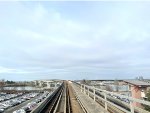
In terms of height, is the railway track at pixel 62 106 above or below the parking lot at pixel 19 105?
above

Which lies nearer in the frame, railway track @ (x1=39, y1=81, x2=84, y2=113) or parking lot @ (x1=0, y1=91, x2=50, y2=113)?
railway track @ (x1=39, y1=81, x2=84, y2=113)

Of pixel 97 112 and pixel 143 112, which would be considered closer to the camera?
pixel 143 112

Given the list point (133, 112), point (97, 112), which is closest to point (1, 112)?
point (97, 112)

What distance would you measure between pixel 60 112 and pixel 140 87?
26688 mm

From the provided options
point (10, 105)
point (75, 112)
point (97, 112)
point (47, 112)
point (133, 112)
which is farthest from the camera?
point (10, 105)

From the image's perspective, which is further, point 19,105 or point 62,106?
point 19,105

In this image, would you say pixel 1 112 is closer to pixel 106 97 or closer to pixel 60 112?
pixel 60 112

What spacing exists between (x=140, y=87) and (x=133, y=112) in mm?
36000

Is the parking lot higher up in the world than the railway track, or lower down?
lower down

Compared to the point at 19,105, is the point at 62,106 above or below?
above

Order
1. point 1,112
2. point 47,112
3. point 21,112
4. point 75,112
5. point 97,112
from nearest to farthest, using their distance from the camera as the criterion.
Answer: point 97,112 < point 75,112 < point 47,112 < point 21,112 < point 1,112

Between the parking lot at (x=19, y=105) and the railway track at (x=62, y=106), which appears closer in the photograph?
the railway track at (x=62, y=106)

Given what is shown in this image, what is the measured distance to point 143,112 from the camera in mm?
7633

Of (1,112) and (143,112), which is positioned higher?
(143,112)
